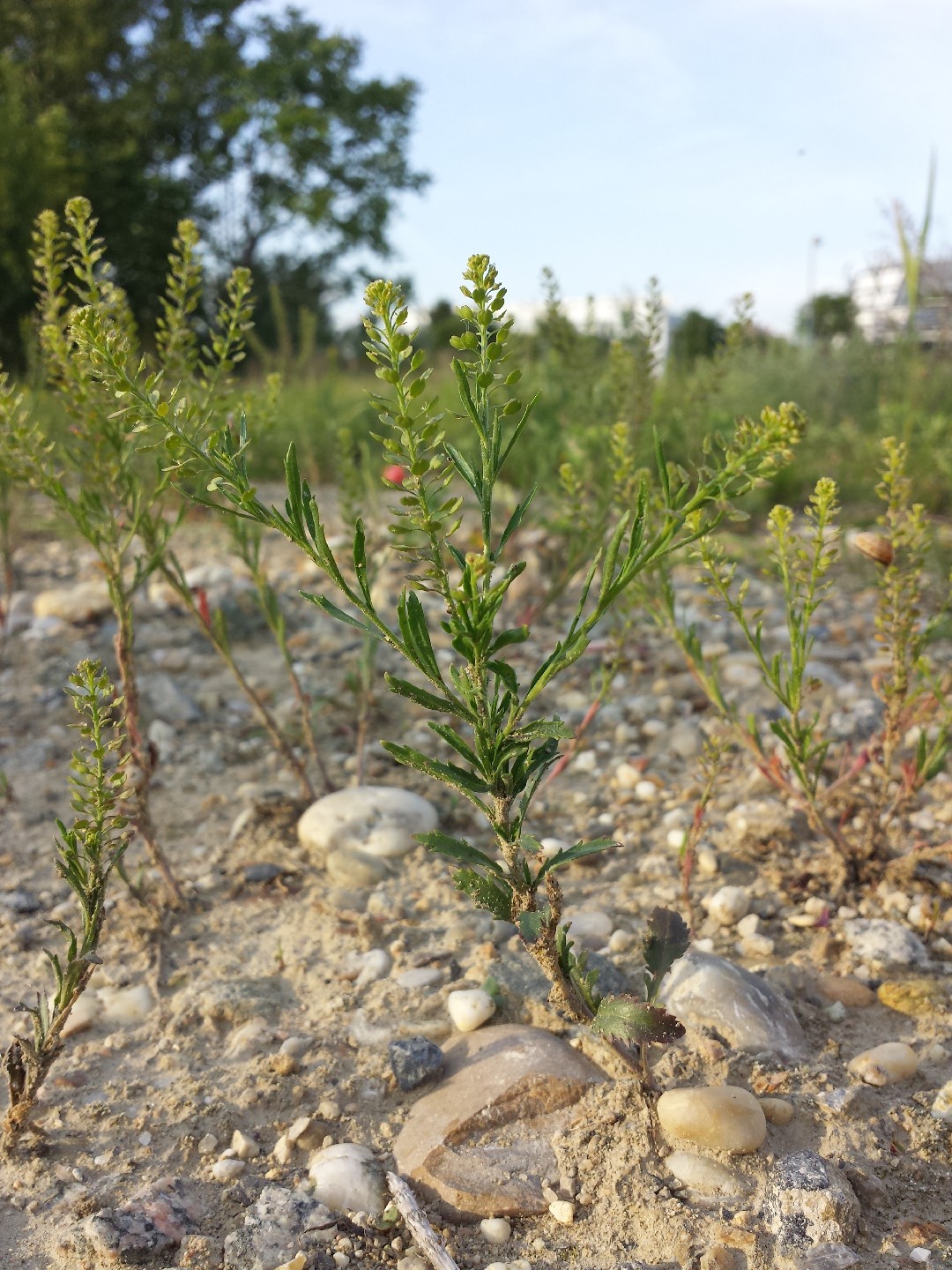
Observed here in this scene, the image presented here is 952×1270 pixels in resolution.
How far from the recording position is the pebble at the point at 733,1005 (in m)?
1.87

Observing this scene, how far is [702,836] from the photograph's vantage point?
2.58 metres

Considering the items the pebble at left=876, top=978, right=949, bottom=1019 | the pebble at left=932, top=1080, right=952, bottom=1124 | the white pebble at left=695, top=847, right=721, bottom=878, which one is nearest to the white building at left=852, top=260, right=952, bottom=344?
the white pebble at left=695, top=847, right=721, bottom=878

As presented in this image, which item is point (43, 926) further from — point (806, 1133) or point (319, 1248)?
point (806, 1133)

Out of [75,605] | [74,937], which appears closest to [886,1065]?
[74,937]

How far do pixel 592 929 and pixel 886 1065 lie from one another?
628mm

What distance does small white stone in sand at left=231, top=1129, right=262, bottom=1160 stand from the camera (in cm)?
172

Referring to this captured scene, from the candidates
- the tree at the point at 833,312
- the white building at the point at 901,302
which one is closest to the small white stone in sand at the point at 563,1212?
the white building at the point at 901,302

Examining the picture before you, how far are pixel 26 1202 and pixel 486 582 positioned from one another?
4.02 feet

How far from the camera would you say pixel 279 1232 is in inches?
60.4

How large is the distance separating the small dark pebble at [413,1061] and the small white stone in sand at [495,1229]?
30 cm

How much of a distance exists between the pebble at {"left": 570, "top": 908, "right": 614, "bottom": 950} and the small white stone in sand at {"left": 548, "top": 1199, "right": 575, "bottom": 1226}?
624mm

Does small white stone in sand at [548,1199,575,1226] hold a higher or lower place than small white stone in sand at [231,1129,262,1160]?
lower

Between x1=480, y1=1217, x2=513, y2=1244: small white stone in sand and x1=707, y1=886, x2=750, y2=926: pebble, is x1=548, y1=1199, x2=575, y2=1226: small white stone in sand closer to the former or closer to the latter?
x1=480, y1=1217, x2=513, y2=1244: small white stone in sand

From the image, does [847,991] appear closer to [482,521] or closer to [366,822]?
[366,822]
